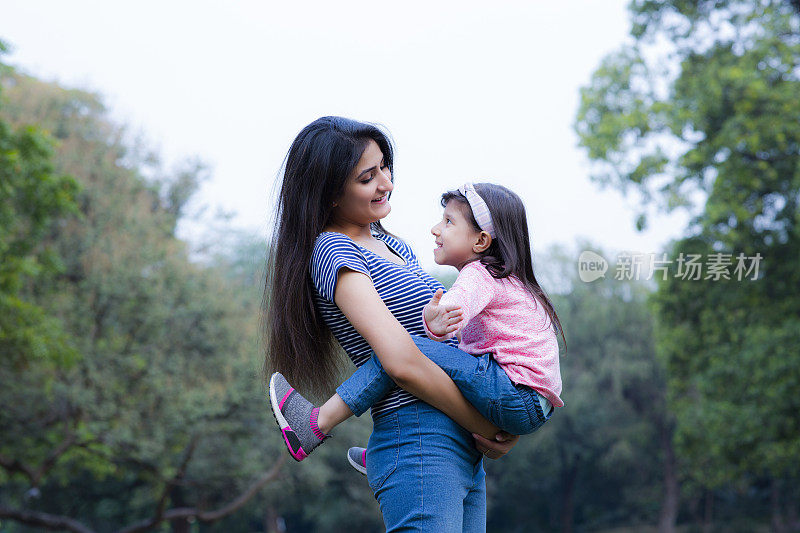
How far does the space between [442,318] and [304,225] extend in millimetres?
554

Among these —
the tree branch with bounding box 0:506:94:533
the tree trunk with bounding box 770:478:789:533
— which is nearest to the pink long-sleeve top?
the tree branch with bounding box 0:506:94:533

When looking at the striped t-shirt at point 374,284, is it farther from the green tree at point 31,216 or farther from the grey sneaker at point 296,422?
the green tree at point 31,216

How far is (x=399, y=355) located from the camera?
1.94 m

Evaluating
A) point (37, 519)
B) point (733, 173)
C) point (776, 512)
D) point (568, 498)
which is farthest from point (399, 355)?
point (568, 498)

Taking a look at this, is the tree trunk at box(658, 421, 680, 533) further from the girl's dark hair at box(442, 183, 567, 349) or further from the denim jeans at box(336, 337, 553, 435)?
the denim jeans at box(336, 337, 553, 435)

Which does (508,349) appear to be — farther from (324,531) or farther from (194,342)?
(324,531)

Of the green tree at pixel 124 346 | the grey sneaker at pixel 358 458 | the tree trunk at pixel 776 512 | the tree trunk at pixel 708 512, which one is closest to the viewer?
the grey sneaker at pixel 358 458

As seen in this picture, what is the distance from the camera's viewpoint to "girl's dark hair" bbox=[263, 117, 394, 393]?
2268 mm

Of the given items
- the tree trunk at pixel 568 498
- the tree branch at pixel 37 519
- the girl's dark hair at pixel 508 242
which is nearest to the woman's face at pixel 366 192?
the girl's dark hair at pixel 508 242

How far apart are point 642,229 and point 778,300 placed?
207 centimetres

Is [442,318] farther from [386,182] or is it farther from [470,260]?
[386,182]

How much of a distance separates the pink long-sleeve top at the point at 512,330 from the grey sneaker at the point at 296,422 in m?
0.39

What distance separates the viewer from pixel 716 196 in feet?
32.4

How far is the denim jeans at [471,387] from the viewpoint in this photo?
2.00 meters
